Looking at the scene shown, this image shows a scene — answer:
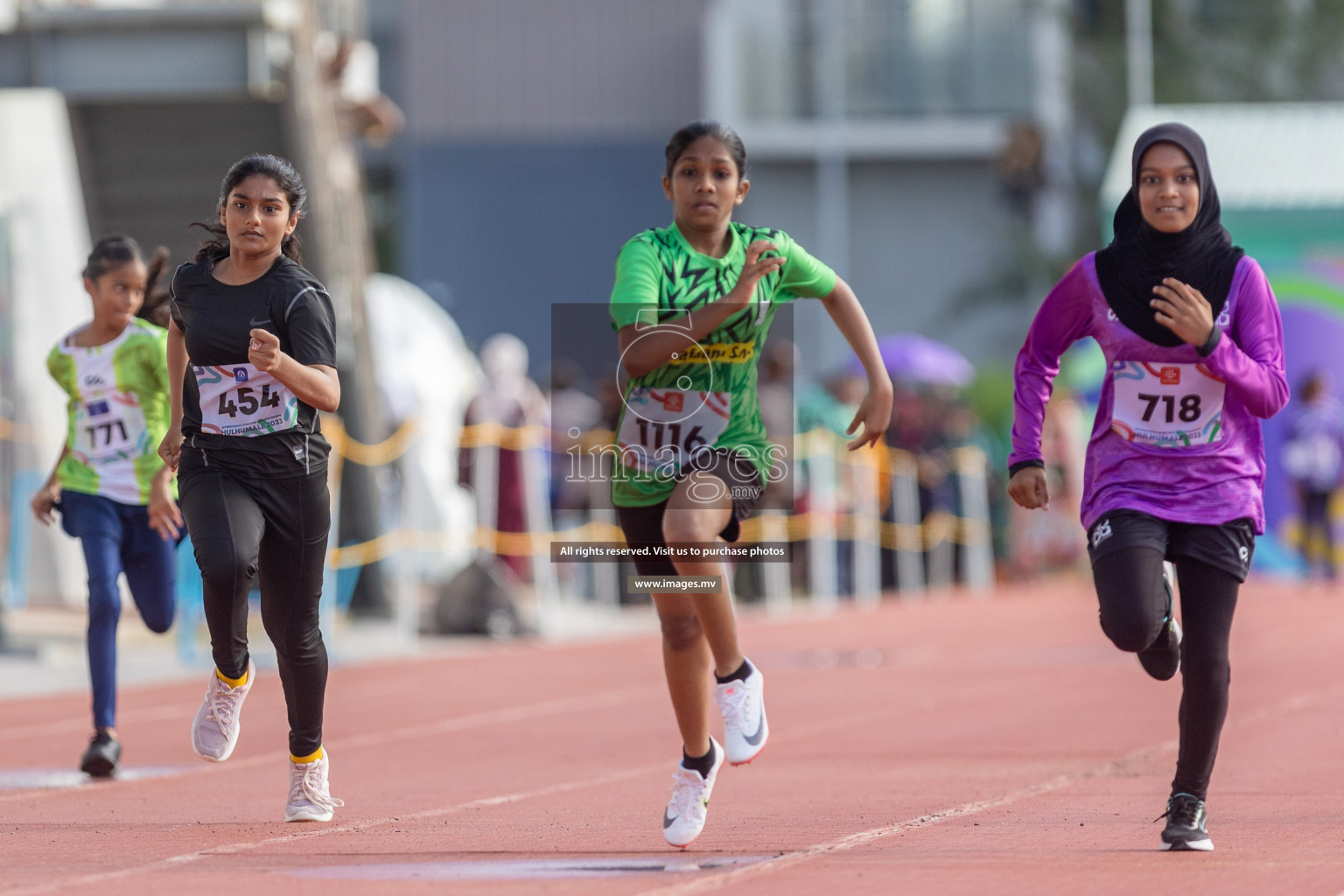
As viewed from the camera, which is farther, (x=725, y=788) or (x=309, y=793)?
(x=725, y=788)

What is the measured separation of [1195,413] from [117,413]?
442 centimetres

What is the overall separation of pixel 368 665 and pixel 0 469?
2.80 meters

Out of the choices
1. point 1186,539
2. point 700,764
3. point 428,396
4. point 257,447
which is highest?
point 257,447

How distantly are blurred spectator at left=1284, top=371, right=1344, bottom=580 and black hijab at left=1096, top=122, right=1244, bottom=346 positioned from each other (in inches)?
680

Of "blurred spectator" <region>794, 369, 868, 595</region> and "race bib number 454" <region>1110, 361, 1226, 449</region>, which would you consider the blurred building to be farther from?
"race bib number 454" <region>1110, 361, 1226, 449</region>

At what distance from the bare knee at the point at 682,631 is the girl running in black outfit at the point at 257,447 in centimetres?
121

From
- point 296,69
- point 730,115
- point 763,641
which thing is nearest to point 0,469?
point 296,69

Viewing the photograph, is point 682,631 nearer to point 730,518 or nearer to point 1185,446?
point 730,518

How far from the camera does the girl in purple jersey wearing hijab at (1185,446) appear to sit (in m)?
6.13

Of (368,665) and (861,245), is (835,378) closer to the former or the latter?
(368,665)

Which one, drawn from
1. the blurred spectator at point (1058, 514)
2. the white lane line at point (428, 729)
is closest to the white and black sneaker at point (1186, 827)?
the white lane line at point (428, 729)

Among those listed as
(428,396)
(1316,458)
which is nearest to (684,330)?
(1316,458)

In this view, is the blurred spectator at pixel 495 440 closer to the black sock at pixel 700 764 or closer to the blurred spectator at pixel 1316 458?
the blurred spectator at pixel 1316 458

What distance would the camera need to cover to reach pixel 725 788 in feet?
26.6
